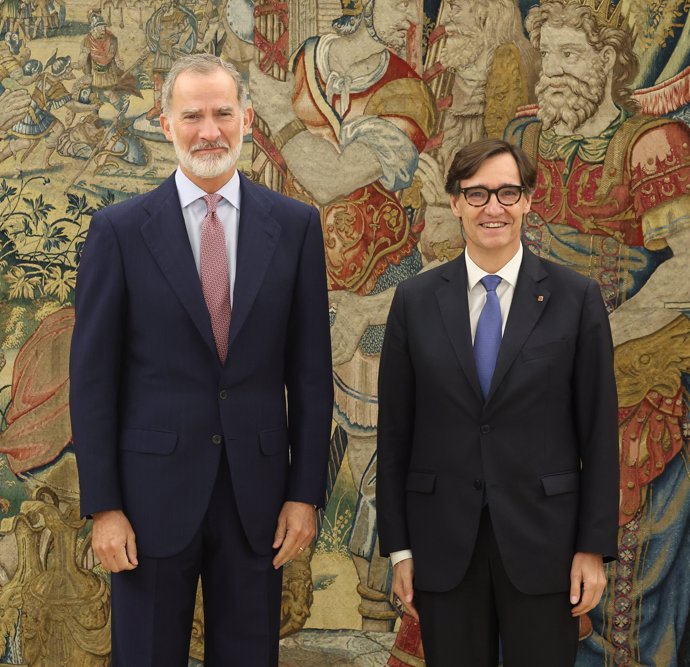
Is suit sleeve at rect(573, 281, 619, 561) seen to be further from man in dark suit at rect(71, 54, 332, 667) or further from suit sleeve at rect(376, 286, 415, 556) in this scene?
man in dark suit at rect(71, 54, 332, 667)

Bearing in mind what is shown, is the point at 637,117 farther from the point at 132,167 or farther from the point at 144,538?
the point at 144,538

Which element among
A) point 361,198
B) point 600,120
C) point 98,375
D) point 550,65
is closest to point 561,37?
point 550,65

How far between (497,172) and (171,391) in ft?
3.37

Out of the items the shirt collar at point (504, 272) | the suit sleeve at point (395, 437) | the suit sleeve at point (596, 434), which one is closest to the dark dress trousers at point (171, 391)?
the suit sleeve at point (395, 437)

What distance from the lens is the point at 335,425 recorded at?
13.0ft

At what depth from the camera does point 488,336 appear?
258 cm

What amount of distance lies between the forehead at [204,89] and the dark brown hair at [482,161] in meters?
0.64

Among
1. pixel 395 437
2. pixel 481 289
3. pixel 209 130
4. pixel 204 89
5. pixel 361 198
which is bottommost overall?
pixel 395 437

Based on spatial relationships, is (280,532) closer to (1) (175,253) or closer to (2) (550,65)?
(1) (175,253)

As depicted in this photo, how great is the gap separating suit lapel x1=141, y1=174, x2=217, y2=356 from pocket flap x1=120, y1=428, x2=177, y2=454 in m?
0.26

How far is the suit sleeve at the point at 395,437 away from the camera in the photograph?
2639 mm

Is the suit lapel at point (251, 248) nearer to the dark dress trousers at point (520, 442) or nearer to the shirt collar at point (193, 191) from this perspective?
the shirt collar at point (193, 191)

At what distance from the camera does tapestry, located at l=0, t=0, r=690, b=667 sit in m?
3.81

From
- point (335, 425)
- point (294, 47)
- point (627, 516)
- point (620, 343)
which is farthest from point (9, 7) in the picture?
point (627, 516)
